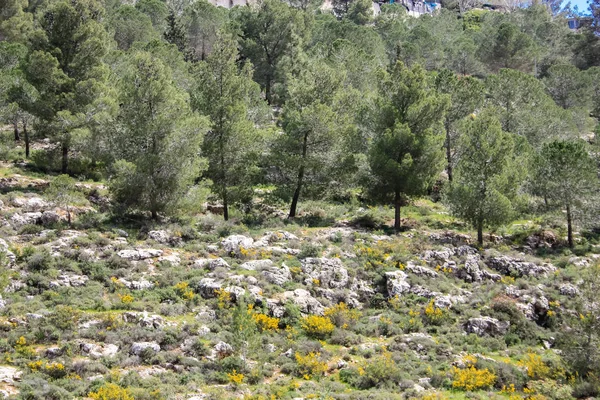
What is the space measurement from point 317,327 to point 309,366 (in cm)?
280

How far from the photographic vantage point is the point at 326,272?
25.4 m

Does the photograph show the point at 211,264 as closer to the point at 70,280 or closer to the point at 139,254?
the point at 139,254

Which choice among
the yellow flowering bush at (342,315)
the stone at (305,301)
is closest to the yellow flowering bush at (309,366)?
the yellow flowering bush at (342,315)

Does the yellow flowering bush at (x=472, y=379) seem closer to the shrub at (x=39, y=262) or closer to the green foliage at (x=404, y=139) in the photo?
the green foliage at (x=404, y=139)

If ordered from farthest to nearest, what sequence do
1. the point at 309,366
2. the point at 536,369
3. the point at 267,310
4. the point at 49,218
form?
1. the point at 49,218
2. the point at 267,310
3. the point at 536,369
4. the point at 309,366

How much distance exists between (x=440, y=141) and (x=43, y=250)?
2414cm

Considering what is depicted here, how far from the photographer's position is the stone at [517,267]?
27.5 m

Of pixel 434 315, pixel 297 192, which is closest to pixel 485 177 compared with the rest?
pixel 297 192

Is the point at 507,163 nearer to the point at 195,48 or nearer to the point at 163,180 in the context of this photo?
the point at 163,180

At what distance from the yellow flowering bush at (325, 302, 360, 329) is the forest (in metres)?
0.09

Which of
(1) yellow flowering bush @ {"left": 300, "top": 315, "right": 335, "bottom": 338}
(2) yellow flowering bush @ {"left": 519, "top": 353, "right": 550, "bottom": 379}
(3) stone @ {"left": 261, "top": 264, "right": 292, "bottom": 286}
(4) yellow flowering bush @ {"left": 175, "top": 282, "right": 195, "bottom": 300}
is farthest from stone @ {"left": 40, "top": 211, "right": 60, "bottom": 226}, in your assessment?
(2) yellow flowering bush @ {"left": 519, "top": 353, "right": 550, "bottom": 379}

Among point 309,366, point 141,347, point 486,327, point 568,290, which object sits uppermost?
point 568,290

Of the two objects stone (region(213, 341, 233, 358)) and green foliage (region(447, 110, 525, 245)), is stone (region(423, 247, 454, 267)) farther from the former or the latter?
stone (region(213, 341, 233, 358))

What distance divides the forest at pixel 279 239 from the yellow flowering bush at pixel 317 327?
0.63ft
